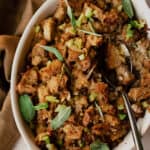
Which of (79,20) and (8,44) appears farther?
(8,44)

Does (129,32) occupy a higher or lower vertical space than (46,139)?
higher

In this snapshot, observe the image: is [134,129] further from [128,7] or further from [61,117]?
[128,7]

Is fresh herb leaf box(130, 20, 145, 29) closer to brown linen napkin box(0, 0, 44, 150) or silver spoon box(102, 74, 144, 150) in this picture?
silver spoon box(102, 74, 144, 150)

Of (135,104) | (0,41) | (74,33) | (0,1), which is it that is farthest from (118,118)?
(0,1)

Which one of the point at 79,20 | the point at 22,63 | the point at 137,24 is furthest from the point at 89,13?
the point at 22,63

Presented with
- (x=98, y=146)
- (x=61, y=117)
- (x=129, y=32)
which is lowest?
(x=98, y=146)

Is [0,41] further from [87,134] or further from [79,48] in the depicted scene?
[87,134]

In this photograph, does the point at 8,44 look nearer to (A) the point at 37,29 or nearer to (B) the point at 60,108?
(A) the point at 37,29

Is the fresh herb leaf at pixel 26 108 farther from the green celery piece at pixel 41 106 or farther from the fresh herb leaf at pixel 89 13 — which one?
the fresh herb leaf at pixel 89 13
